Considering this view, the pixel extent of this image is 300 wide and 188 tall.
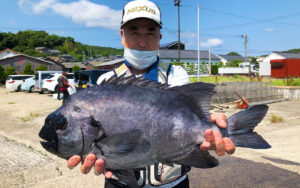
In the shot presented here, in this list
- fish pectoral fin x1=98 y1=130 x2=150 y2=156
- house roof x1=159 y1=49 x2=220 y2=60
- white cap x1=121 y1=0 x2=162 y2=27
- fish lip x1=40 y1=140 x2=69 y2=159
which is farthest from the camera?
house roof x1=159 y1=49 x2=220 y2=60

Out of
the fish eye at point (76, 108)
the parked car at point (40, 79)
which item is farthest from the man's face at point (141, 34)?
the parked car at point (40, 79)

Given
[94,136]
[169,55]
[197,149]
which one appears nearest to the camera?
[94,136]

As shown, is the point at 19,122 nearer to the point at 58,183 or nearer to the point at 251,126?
the point at 58,183

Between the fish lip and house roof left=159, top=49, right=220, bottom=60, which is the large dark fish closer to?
the fish lip

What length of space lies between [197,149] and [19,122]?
994 centimetres

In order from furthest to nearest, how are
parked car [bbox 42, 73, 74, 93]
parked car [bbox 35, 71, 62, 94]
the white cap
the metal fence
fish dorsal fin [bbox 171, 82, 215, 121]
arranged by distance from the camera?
parked car [bbox 35, 71, 62, 94] < parked car [bbox 42, 73, 74, 93] < the metal fence < the white cap < fish dorsal fin [bbox 171, 82, 215, 121]

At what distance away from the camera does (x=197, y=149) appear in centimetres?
156

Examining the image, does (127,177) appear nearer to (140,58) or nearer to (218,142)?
(218,142)

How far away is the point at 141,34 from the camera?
203 centimetres

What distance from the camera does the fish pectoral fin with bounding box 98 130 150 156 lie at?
1.39 meters

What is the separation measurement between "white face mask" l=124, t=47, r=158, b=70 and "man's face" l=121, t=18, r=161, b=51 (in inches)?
1.3

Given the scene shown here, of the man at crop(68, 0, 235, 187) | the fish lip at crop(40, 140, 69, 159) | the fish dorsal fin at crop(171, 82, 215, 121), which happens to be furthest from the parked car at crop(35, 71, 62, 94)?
the fish dorsal fin at crop(171, 82, 215, 121)

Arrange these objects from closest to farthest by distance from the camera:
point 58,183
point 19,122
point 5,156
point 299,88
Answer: point 58,183, point 5,156, point 19,122, point 299,88

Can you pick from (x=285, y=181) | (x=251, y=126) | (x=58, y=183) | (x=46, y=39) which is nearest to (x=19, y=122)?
(x=58, y=183)
